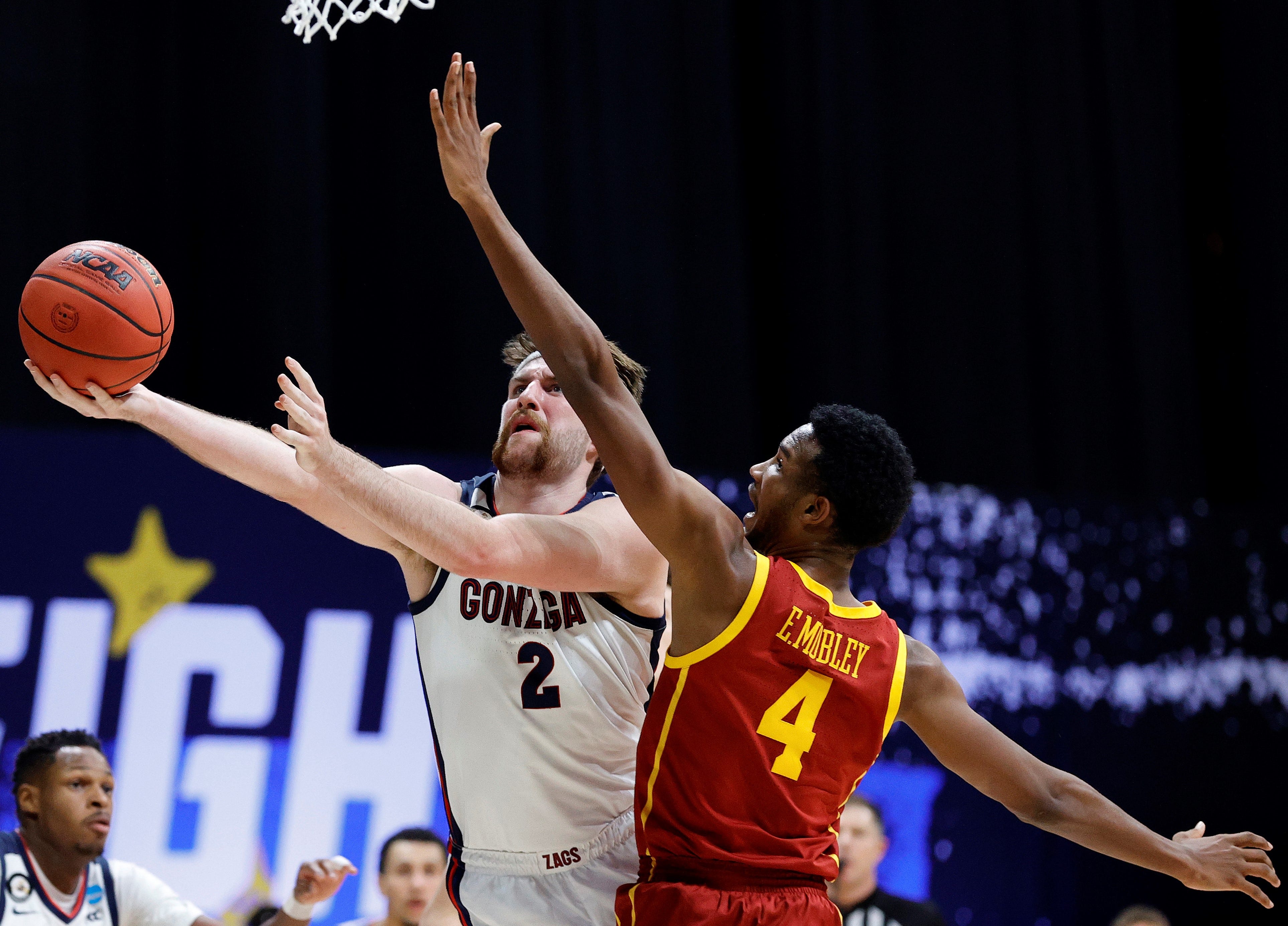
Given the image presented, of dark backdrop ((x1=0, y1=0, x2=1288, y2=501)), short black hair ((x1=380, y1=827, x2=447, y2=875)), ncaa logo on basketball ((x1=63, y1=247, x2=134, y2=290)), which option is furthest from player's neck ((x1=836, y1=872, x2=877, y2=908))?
ncaa logo on basketball ((x1=63, y1=247, x2=134, y2=290))

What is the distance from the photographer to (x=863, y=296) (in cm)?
787

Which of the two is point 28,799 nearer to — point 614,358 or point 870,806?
point 614,358

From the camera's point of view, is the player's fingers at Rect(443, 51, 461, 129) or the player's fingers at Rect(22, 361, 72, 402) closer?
the player's fingers at Rect(443, 51, 461, 129)

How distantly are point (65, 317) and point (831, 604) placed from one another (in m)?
1.88

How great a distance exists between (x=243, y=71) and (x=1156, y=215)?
224 inches

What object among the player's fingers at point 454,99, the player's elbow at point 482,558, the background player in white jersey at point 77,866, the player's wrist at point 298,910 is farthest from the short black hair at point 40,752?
the player's fingers at point 454,99

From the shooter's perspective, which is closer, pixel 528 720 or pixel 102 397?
pixel 102 397

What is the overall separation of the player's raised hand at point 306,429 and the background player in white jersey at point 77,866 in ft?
9.69

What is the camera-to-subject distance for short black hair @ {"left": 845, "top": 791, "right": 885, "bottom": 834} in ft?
21.2

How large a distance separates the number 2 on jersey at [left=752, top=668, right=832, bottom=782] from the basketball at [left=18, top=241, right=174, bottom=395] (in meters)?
1.68

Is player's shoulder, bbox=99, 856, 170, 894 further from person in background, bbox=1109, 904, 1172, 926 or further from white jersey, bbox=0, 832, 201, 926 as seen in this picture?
person in background, bbox=1109, 904, 1172, 926

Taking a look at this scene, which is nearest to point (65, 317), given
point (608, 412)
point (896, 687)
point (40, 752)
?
point (608, 412)

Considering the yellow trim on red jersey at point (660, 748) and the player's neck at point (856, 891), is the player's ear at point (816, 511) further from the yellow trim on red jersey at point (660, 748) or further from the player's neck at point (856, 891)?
the player's neck at point (856, 891)

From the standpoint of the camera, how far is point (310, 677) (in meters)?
5.78
